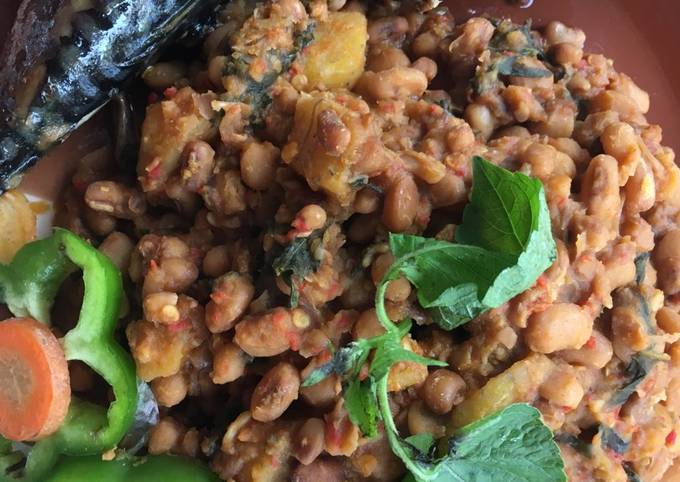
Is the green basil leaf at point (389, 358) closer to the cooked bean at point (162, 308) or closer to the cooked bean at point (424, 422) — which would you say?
the cooked bean at point (424, 422)

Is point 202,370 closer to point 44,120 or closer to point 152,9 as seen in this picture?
point 44,120

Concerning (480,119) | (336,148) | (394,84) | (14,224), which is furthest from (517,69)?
(14,224)

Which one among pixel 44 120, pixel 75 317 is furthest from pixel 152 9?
pixel 75 317

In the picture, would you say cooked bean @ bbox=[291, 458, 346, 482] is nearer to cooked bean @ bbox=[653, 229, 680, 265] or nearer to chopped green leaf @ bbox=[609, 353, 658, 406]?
chopped green leaf @ bbox=[609, 353, 658, 406]

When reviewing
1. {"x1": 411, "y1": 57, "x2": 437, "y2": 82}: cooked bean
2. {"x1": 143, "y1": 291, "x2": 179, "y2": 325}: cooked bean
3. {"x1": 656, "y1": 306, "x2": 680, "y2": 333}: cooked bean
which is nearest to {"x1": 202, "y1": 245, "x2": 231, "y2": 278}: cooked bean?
{"x1": 143, "y1": 291, "x2": 179, "y2": 325}: cooked bean

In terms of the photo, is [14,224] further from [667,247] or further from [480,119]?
[667,247]

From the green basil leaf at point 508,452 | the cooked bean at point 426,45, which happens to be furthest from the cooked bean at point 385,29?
the green basil leaf at point 508,452
